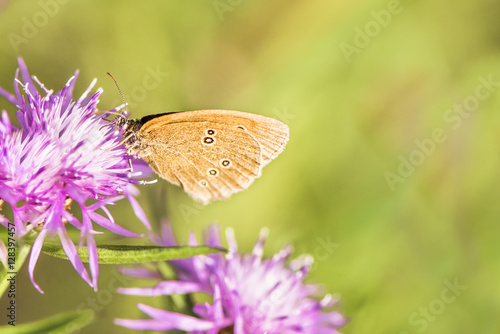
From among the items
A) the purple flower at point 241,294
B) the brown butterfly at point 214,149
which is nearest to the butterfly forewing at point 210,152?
the brown butterfly at point 214,149

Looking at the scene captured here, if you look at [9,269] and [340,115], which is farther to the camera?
[340,115]

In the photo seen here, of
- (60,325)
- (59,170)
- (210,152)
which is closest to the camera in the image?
(60,325)

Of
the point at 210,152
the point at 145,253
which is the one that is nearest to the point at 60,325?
the point at 145,253

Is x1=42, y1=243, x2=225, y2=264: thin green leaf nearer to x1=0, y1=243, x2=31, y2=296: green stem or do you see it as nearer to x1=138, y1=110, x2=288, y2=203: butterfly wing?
x1=0, y1=243, x2=31, y2=296: green stem

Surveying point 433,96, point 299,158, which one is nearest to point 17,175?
point 299,158

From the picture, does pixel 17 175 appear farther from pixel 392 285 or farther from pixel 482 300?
pixel 482 300

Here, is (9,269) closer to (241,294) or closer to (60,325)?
(60,325)
